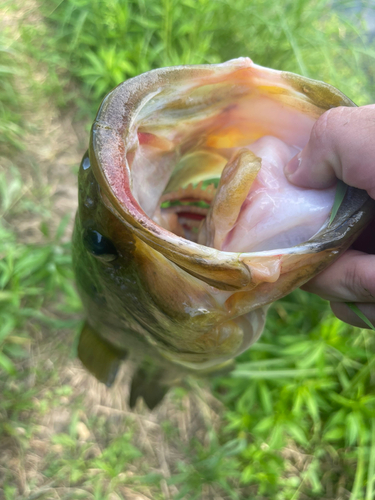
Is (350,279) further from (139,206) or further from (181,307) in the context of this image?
(139,206)

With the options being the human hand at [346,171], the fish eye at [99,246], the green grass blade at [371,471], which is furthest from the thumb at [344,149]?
the green grass blade at [371,471]

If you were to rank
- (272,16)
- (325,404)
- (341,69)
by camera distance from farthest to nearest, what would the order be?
(341,69) → (272,16) → (325,404)

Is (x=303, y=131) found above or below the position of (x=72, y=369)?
above

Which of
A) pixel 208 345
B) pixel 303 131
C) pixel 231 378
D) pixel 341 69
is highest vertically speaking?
pixel 303 131

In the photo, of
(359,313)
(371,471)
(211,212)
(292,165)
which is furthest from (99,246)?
(371,471)

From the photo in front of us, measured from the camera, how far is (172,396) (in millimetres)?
2500

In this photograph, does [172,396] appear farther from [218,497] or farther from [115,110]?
[115,110]

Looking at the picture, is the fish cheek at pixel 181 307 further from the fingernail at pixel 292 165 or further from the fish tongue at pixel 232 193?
the fingernail at pixel 292 165

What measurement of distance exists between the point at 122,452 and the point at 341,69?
11.5 feet

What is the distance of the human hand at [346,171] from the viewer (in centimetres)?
84

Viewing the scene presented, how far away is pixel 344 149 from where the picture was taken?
34.5 inches

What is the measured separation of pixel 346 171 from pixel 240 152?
0.95ft

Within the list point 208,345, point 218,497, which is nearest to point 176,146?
point 208,345

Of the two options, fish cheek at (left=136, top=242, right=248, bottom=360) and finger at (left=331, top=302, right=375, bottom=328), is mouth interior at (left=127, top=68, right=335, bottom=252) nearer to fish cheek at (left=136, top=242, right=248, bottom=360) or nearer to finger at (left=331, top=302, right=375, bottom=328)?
fish cheek at (left=136, top=242, right=248, bottom=360)
